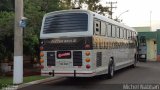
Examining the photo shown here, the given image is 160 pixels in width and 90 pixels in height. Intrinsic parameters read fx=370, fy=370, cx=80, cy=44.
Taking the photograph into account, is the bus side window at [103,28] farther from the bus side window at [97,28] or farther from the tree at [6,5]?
the tree at [6,5]

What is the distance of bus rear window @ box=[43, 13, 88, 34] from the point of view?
55.1 feet

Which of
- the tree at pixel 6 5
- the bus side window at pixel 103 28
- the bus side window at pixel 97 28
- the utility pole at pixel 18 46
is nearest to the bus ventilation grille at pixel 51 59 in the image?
the utility pole at pixel 18 46

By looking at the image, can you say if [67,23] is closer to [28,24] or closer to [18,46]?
[18,46]

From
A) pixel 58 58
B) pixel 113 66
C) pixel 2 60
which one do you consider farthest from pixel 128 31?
pixel 58 58

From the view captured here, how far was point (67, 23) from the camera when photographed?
17.1 metres

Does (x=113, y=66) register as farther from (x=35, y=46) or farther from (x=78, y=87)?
(x=35, y=46)

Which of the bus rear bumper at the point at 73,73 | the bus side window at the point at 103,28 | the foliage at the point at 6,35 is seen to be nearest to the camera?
the bus rear bumper at the point at 73,73

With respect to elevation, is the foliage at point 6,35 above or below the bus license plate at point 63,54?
above

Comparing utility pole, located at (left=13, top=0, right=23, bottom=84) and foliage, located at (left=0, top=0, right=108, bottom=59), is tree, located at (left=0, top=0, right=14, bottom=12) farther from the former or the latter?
utility pole, located at (left=13, top=0, right=23, bottom=84)

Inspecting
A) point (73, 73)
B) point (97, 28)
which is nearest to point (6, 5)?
point (97, 28)

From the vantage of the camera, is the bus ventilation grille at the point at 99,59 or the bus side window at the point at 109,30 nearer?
the bus ventilation grille at the point at 99,59

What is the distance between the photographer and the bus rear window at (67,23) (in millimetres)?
16797

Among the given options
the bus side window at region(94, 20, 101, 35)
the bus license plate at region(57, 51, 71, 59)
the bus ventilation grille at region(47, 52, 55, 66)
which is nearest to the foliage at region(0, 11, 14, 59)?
the bus ventilation grille at region(47, 52, 55, 66)

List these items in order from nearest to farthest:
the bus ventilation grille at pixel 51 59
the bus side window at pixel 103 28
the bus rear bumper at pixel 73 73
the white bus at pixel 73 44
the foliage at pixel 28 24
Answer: the bus rear bumper at pixel 73 73
the white bus at pixel 73 44
the bus ventilation grille at pixel 51 59
the bus side window at pixel 103 28
the foliage at pixel 28 24
